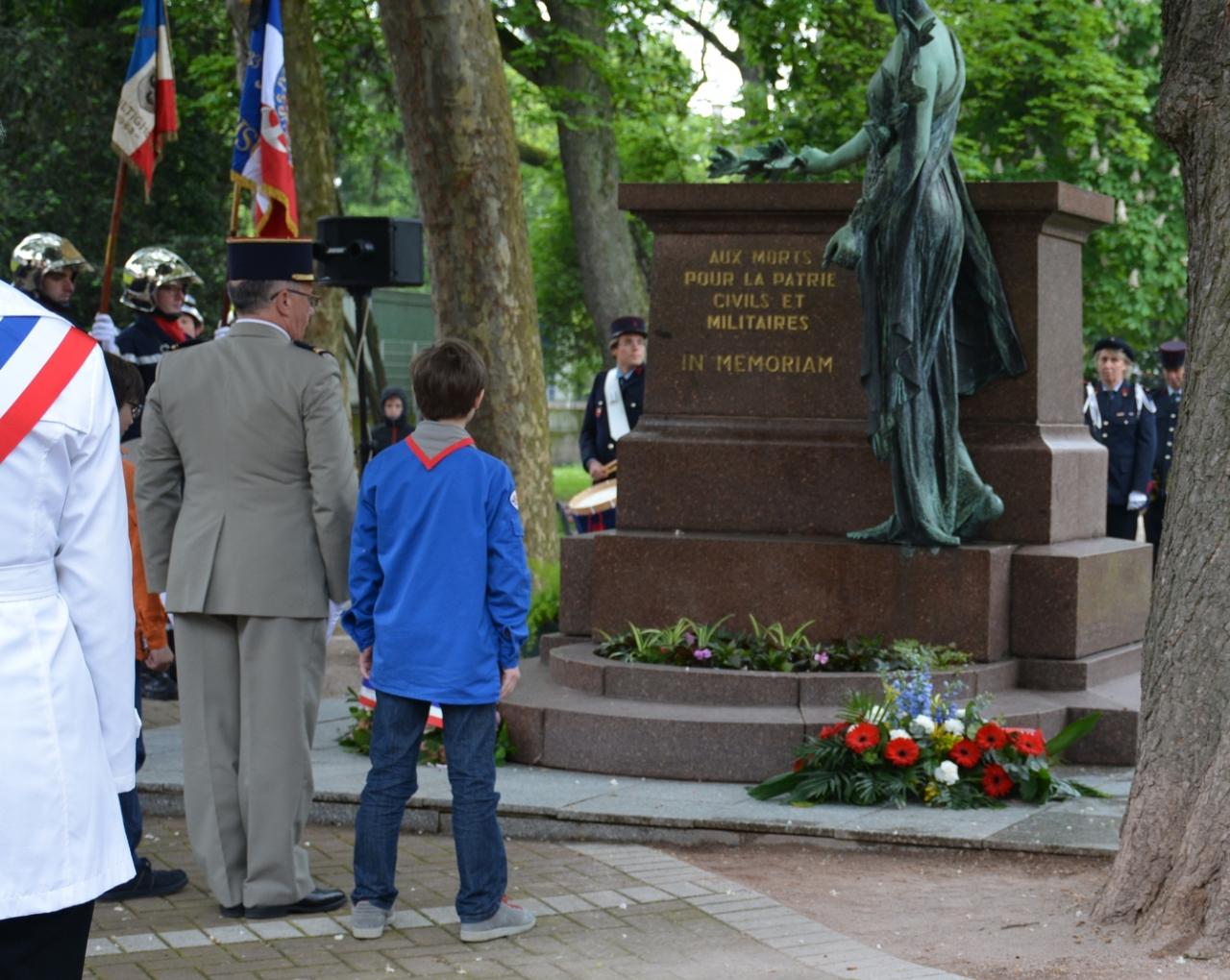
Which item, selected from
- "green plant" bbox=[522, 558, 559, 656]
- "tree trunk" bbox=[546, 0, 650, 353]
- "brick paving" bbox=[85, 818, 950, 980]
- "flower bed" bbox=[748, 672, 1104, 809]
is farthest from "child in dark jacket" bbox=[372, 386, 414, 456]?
"brick paving" bbox=[85, 818, 950, 980]

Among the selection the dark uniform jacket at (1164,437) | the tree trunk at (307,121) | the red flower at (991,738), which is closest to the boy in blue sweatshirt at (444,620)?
the red flower at (991,738)

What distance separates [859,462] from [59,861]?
22.0 ft

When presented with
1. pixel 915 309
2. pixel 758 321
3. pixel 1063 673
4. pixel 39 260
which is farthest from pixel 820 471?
pixel 39 260

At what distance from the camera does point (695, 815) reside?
7.54 meters

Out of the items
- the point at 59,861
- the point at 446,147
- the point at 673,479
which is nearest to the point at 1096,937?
the point at 59,861

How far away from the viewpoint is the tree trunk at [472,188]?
47.6 ft

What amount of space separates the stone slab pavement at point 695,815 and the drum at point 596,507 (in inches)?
190

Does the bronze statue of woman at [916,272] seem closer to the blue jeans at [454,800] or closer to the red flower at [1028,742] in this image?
the red flower at [1028,742]

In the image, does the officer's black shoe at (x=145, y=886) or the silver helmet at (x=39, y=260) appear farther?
the silver helmet at (x=39, y=260)

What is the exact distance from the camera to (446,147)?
14578mm

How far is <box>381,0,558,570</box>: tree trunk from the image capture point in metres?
14.5

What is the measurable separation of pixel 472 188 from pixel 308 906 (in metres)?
8.92

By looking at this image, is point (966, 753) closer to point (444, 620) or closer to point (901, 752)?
point (901, 752)

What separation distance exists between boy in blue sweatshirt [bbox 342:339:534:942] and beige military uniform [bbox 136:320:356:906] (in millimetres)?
300
